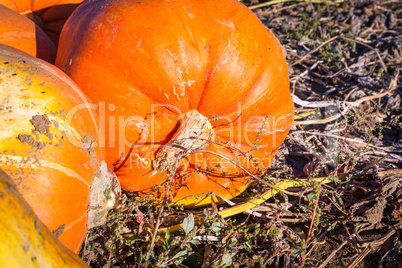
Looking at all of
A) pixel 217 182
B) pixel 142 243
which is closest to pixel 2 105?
pixel 142 243

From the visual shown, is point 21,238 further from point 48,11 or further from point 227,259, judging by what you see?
point 48,11

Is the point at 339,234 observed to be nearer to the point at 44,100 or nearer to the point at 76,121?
the point at 76,121

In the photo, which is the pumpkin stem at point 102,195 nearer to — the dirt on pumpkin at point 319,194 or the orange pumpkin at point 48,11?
the dirt on pumpkin at point 319,194

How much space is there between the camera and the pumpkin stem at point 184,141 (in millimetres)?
2430

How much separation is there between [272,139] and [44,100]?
5.32 ft

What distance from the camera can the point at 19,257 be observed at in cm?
136

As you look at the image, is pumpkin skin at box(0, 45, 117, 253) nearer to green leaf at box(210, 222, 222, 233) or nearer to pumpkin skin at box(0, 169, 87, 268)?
pumpkin skin at box(0, 169, 87, 268)

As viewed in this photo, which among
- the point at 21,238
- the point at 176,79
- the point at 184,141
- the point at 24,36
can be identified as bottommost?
the point at 184,141

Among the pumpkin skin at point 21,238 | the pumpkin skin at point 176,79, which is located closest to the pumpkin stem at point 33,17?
the pumpkin skin at point 176,79

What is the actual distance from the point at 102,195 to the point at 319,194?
1517mm

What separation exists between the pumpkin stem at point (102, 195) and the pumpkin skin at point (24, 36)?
1.15 meters

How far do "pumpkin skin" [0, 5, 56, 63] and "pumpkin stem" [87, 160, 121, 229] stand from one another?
1.15 m

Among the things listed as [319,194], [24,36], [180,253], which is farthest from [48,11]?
[319,194]

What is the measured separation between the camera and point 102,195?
218 centimetres
